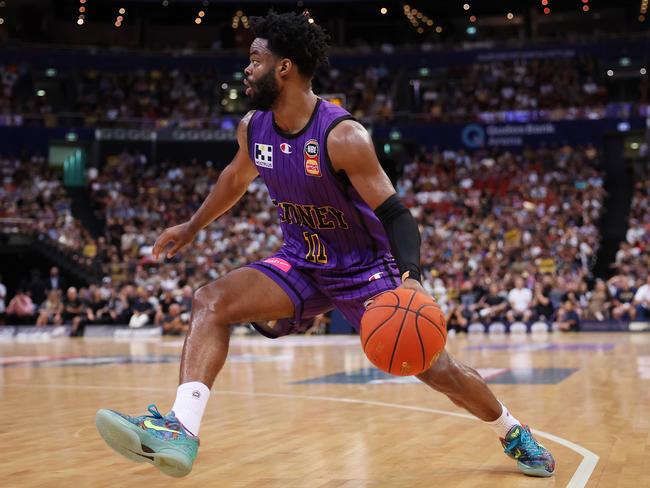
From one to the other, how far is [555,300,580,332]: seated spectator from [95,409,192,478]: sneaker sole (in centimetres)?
1741

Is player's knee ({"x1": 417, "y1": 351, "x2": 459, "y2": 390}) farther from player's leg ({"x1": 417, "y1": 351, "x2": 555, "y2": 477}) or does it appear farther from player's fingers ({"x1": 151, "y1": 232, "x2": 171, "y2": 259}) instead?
player's fingers ({"x1": 151, "y1": 232, "x2": 171, "y2": 259})

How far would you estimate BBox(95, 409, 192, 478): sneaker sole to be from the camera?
3.97 metres

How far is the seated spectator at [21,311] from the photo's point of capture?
22.8 metres

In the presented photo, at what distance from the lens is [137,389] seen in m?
9.87

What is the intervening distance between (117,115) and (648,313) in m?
21.8

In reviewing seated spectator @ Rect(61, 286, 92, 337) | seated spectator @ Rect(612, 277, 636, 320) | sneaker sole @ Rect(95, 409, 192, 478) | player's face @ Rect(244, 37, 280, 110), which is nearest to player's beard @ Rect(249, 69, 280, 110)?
player's face @ Rect(244, 37, 280, 110)

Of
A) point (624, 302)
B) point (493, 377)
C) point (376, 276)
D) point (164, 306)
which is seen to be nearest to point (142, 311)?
point (164, 306)

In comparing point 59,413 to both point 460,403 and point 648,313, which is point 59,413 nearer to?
point 460,403

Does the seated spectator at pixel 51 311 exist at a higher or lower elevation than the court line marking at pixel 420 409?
lower

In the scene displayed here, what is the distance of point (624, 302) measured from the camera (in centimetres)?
2044

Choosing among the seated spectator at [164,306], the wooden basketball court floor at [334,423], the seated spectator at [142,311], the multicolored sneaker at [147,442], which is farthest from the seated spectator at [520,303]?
the multicolored sneaker at [147,442]

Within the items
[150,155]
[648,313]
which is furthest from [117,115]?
[648,313]

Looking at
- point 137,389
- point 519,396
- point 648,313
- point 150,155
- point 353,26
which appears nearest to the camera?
point 519,396

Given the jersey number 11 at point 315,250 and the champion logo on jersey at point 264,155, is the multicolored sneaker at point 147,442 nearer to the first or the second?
the jersey number 11 at point 315,250
